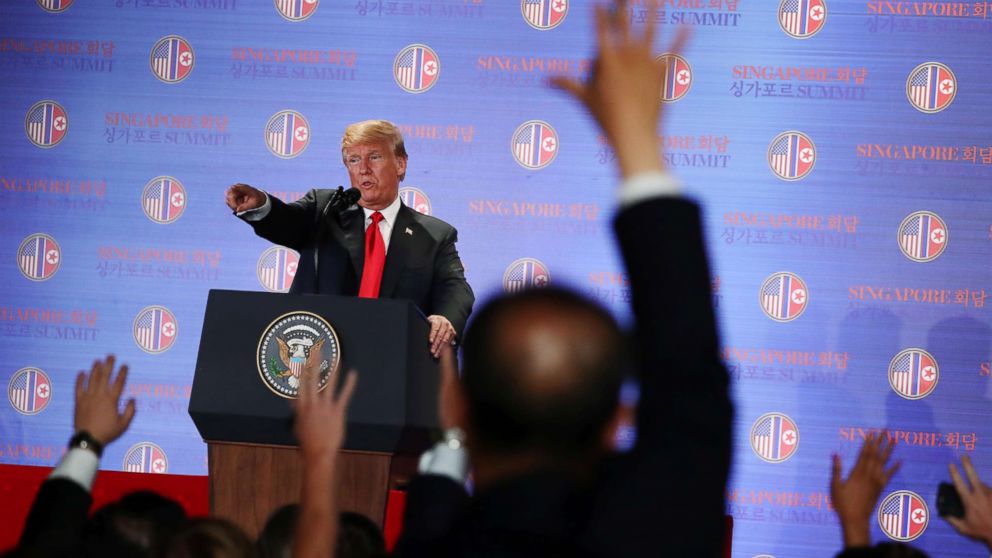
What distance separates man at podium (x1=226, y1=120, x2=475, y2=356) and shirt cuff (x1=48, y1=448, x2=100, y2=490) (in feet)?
7.85

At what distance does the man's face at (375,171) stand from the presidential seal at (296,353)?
1.86 metres

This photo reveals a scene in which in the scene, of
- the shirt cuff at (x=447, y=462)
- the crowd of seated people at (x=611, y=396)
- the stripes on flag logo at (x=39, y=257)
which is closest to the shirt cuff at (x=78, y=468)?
the shirt cuff at (x=447, y=462)

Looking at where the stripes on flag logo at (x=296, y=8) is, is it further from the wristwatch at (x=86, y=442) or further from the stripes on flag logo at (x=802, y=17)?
the wristwatch at (x=86, y=442)

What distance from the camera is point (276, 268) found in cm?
577

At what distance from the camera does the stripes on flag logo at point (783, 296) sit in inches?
216

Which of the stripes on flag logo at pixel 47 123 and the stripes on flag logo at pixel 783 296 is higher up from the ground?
the stripes on flag logo at pixel 47 123

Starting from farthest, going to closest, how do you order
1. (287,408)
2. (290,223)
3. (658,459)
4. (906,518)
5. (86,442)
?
(906,518) → (290,223) → (287,408) → (86,442) → (658,459)

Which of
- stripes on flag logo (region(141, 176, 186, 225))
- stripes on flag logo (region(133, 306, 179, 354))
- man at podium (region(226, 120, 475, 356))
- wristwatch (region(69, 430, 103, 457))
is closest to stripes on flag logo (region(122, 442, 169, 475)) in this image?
stripes on flag logo (region(133, 306, 179, 354))

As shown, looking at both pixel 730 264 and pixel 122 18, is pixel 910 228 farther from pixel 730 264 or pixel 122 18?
pixel 122 18

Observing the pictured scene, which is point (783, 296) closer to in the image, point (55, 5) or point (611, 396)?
point (55, 5)

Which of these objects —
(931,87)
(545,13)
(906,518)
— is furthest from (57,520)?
(931,87)

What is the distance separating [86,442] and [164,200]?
439 cm

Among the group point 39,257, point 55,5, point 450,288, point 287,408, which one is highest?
point 55,5

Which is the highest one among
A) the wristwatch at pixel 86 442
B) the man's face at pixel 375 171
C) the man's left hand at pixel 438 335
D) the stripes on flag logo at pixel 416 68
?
the stripes on flag logo at pixel 416 68
